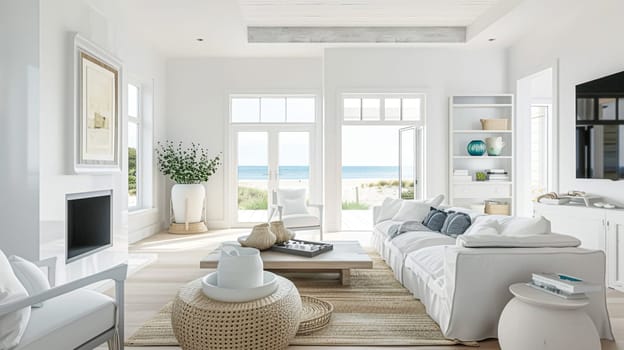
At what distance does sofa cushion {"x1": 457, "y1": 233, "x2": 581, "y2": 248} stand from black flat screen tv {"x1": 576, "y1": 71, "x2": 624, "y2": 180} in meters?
1.99

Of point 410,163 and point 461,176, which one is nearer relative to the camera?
point 461,176

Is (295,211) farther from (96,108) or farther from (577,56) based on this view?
(577,56)

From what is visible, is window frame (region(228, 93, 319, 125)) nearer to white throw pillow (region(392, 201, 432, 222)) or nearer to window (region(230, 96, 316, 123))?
window (region(230, 96, 316, 123))

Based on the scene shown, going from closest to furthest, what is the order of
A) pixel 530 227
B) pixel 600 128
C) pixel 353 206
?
pixel 530 227, pixel 600 128, pixel 353 206

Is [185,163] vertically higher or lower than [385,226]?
higher

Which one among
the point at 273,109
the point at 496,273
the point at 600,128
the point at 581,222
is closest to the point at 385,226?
the point at 581,222

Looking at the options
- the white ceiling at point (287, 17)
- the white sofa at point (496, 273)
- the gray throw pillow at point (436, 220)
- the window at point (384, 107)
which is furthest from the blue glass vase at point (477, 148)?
the white sofa at point (496, 273)

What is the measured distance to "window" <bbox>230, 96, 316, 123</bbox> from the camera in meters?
7.16

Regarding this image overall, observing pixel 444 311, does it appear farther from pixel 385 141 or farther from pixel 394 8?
pixel 385 141

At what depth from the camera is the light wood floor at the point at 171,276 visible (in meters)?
2.79

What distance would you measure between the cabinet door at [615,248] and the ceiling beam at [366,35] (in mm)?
3594

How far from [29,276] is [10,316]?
446 millimetres

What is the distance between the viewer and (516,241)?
2.52 meters

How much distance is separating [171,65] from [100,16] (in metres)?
3.27
